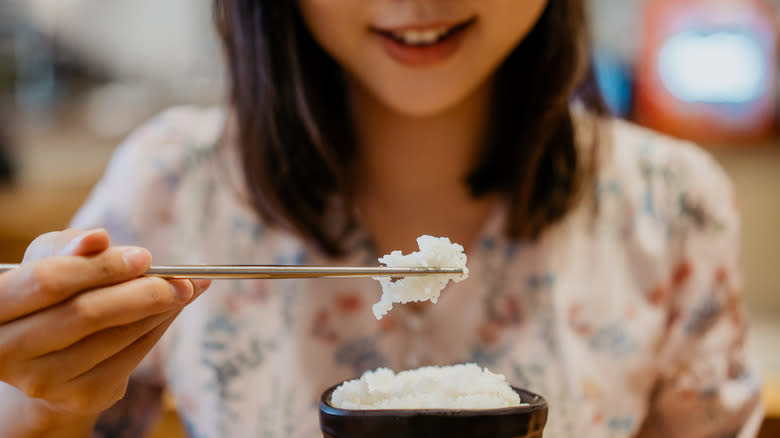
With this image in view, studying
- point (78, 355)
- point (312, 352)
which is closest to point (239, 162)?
point (312, 352)

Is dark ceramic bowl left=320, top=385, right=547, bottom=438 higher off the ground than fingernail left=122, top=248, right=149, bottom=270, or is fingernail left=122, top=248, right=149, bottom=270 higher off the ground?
fingernail left=122, top=248, right=149, bottom=270

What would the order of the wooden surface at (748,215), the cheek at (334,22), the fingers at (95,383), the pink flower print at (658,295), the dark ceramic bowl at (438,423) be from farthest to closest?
the wooden surface at (748,215)
the pink flower print at (658,295)
the cheek at (334,22)
the fingers at (95,383)
the dark ceramic bowl at (438,423)

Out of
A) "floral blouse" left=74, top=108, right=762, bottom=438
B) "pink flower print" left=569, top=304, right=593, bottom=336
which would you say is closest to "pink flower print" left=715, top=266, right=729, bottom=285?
"floral blouse" left=74, top=108, right=762, bottom=438

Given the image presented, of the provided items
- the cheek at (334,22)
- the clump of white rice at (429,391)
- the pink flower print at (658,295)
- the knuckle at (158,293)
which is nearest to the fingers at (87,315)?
the knuckle at (158,293)

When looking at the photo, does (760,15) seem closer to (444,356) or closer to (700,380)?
(700,380)

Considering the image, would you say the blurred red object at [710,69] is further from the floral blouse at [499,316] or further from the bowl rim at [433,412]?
the bowl rim at [433,412]

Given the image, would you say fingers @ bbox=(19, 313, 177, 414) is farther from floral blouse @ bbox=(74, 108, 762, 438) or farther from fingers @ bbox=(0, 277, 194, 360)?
floral blouse @ bbox=(74, 108, 762, 438)

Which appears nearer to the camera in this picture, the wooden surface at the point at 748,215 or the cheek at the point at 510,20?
the cheek at the point at 510,20

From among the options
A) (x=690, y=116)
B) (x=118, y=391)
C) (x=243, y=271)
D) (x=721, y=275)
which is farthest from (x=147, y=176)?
(x=690, y=116)
